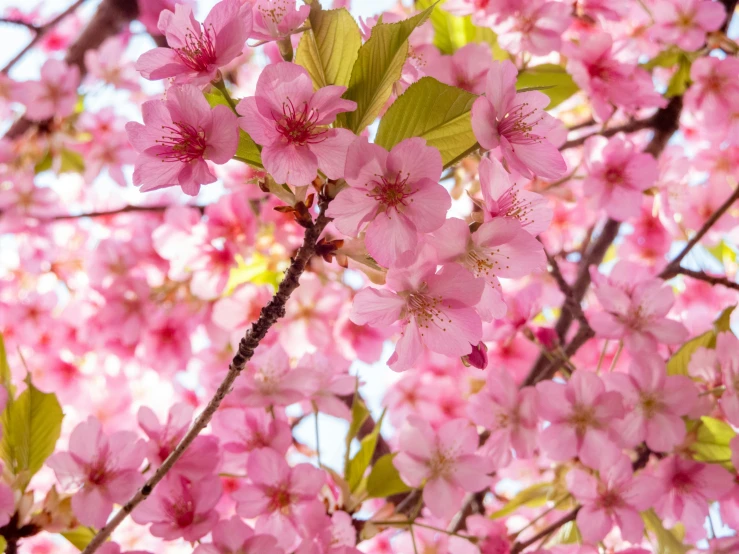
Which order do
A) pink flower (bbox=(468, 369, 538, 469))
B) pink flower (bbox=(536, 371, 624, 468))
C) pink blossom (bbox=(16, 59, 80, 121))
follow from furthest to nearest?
pink blossom (bbox=(16, 59, 80, 121)), pink flower (bbox=(468, 369, 538, 469)), pink flower (bbox=(536, 371, 624, 468))

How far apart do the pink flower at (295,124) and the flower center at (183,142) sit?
0.19 feet

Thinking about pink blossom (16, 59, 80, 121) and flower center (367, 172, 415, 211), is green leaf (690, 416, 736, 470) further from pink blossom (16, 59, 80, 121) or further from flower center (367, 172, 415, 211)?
pink blossom (16, 59, 80, 121)

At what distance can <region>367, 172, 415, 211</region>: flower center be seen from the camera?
2.31 feet

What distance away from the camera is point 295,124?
0.70 m

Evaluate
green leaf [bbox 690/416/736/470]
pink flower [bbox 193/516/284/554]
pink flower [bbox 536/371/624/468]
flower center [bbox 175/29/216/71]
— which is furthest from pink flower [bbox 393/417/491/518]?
Result: flower center [bbox 175/29/216/71]

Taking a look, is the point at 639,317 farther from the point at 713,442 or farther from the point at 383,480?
the point at 383,480

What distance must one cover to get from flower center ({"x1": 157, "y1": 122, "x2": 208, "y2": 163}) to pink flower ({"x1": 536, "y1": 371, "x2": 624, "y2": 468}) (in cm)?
78

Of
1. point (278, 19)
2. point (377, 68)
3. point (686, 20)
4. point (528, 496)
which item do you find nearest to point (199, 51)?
point (278, 19)

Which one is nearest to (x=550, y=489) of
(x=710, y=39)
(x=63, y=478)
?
(x=63, y=478)

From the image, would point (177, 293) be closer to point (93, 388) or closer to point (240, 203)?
point (240, 203)

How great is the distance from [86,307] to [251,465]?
1.10 meters

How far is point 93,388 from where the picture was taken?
2133 millimetres

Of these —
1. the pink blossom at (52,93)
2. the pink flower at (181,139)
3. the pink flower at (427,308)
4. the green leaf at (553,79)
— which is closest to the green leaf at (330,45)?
the pink flower at (181,139)

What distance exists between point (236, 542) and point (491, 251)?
0.60m
